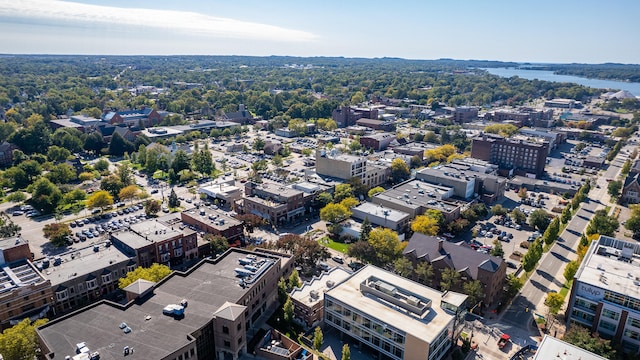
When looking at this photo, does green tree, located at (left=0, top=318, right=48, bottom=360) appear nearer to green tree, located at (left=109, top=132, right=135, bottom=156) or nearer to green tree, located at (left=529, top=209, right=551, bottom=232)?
green tree, located at (left=529, top=209, right=551, bottom=232)

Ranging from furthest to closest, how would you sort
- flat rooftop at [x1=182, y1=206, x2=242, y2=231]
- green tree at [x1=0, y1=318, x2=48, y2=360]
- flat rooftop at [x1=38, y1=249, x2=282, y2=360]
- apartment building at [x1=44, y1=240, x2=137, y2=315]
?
flat rooftop at [x1=182, y1=206, x2=242, y2=231] → apartment building at [x1=44, y1=240, x2=137, y2=315] → green tree at [x1=0, y1=318, x2=48, y2=360] → flat rooftop at [x1=38, y1=249, x2=282, y2=360]

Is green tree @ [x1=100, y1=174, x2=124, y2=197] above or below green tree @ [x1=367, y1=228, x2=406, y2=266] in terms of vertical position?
below

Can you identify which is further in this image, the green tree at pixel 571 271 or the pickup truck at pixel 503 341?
the green tree at pixel 571 271

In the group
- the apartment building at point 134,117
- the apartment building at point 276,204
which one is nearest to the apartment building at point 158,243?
the apartment building at point 276,204

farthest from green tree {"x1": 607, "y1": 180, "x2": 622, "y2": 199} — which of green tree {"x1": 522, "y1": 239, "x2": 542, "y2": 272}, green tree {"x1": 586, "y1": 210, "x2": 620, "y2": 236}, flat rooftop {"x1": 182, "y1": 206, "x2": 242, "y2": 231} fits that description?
flat rooftop {"x1": 182, "y1": 206, "x2": 242, "y2": 231}

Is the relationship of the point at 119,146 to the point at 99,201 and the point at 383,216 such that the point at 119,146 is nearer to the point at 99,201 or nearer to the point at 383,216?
the point at 99,201

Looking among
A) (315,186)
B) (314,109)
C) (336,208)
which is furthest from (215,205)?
(314,109)

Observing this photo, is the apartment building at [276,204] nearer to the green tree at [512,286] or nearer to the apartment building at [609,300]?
the green tree at [512,286]
